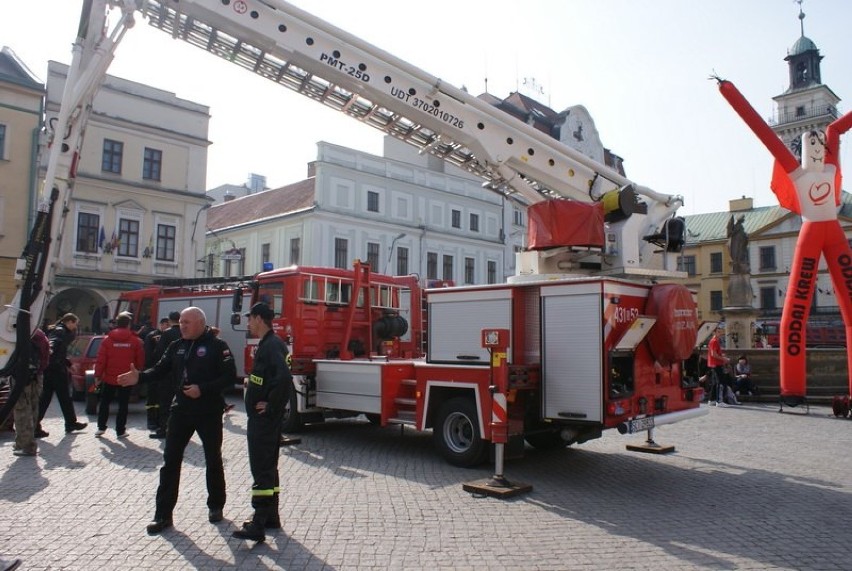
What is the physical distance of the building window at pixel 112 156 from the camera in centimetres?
3022

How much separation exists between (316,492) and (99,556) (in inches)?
94.7

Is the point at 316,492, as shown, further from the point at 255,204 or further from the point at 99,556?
the point at 255,204

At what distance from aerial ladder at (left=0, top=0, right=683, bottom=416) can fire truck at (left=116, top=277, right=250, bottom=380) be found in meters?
7.16

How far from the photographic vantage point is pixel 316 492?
7.00 meters

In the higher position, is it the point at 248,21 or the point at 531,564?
the point at 248,21

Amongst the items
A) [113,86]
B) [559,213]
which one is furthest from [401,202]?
[559,213]

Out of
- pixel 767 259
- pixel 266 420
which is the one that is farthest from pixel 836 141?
pixel 767 259

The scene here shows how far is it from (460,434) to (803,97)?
77808 mm

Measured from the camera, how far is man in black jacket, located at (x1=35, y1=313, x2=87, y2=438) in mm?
10250

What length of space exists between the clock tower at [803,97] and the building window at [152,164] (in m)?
64.3

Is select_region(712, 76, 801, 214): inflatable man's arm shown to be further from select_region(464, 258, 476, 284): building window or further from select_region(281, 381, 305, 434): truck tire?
select_region(464, 258, 476, 284): building window

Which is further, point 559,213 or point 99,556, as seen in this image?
point 559,213

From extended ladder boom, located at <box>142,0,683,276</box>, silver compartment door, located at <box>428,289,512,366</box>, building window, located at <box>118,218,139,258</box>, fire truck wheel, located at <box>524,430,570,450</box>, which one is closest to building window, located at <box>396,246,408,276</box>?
building window, located at <box>118,218,139,258</box>

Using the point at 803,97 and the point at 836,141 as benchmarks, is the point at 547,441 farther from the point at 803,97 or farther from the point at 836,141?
the point at 803,97
